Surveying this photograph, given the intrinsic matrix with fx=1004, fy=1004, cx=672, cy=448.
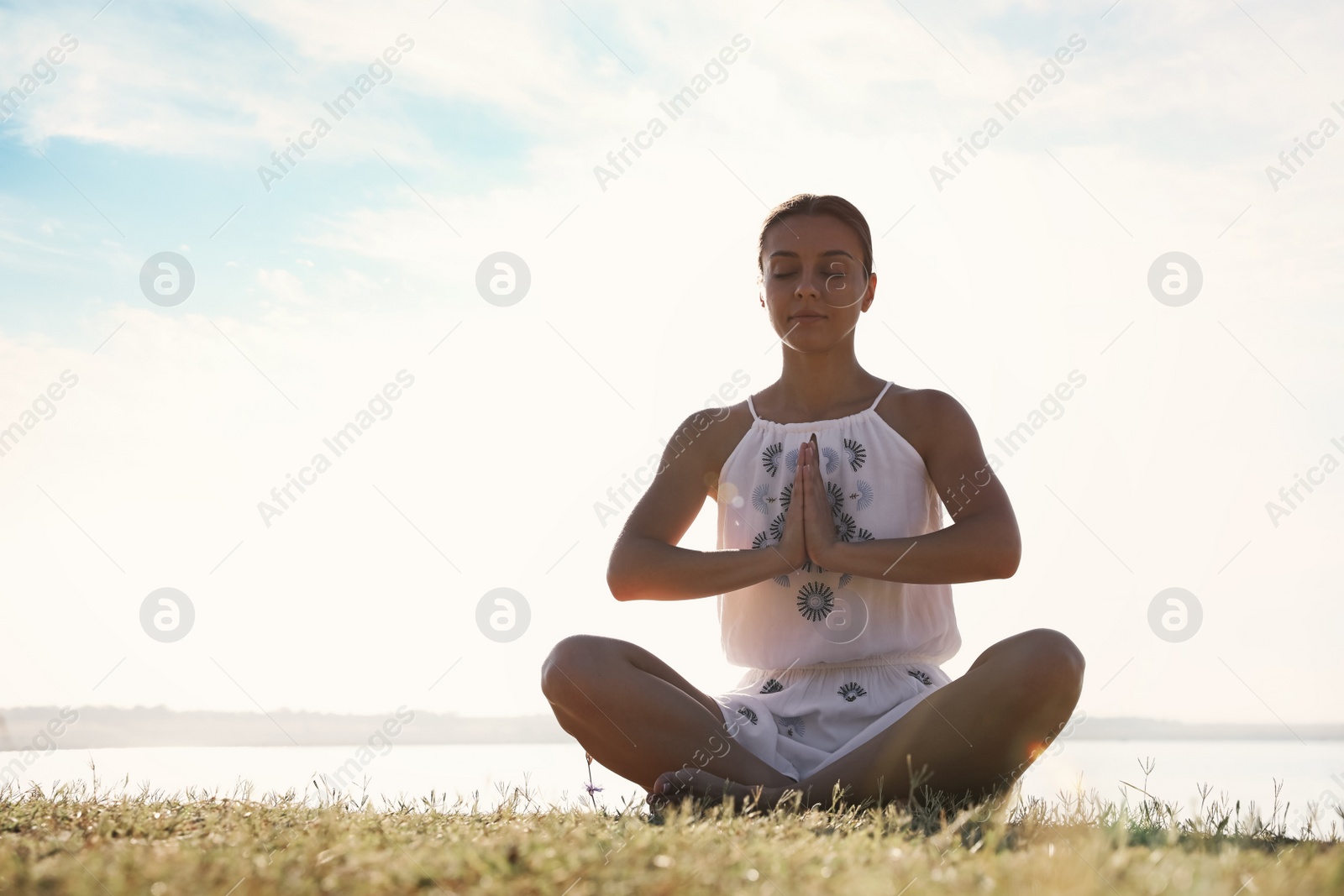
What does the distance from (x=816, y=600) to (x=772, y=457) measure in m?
0.74

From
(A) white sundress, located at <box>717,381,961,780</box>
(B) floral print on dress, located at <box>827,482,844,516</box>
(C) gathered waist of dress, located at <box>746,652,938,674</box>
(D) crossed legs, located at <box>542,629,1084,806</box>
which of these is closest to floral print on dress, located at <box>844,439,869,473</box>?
(A) white sundress, located at <box>717,381,961,780</box>

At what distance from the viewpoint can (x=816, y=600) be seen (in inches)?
169

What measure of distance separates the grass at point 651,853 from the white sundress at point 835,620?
2.18 ft

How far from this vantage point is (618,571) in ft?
14.0

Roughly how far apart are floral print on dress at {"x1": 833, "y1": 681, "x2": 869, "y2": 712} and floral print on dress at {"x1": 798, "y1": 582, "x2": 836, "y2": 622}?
29cm

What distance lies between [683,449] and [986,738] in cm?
194

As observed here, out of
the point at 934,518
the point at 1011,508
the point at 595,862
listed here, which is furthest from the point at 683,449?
the point at 595,862

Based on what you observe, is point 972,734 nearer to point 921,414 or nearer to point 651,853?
point 921,414

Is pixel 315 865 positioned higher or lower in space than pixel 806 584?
lower

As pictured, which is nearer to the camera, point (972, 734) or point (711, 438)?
point (972, 734)

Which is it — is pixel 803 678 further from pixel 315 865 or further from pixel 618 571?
pixel 315 865

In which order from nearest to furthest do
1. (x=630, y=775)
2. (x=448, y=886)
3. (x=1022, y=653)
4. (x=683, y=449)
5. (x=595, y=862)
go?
(x=448, y=886)
(x=595, y=862)
(x=1022, y=653)
(x=630, y=775)
(x=683, y=449)

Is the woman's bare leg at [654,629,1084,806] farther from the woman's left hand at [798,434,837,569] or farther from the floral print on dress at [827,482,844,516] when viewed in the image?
the floral print on dress at [827,482,844,516]

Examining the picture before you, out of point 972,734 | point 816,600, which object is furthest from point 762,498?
point 972,734
